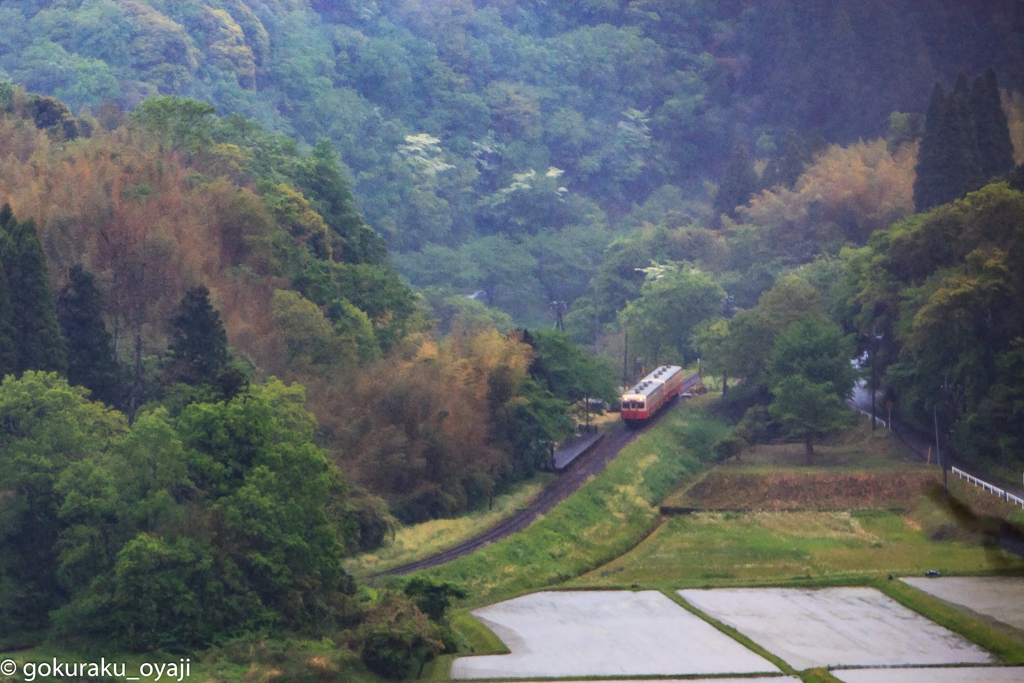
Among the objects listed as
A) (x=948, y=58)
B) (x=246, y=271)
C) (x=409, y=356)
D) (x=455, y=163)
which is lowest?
(x=409, y=356)

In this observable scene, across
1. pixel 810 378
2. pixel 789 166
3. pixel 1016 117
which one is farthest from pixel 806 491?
pixel 1016 117

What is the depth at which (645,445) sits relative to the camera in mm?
64938

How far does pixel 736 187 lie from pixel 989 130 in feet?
122

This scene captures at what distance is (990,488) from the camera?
173ft

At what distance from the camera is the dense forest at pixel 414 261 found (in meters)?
36.2

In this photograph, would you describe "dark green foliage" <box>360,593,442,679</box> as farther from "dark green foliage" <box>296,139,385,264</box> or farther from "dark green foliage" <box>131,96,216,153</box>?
"dark green foliage" <box>296,139,385,264</box>

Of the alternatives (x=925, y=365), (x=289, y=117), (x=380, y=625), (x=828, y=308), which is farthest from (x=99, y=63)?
(x=380, y=625)

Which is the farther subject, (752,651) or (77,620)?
(752,651)

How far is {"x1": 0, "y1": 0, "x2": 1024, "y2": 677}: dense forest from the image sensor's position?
1425 inches

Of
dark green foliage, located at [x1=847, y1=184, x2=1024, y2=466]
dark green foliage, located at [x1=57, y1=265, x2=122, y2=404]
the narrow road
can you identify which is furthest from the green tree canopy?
dark green foliage, located at [x1=57, y1=265, x2=122, y2=404]

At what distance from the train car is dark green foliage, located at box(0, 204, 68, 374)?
116 feet

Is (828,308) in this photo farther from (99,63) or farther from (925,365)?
(99,63)

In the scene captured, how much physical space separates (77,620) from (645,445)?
3690 cm

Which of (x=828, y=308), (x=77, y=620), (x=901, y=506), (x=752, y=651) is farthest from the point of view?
(x=828, y=308)
